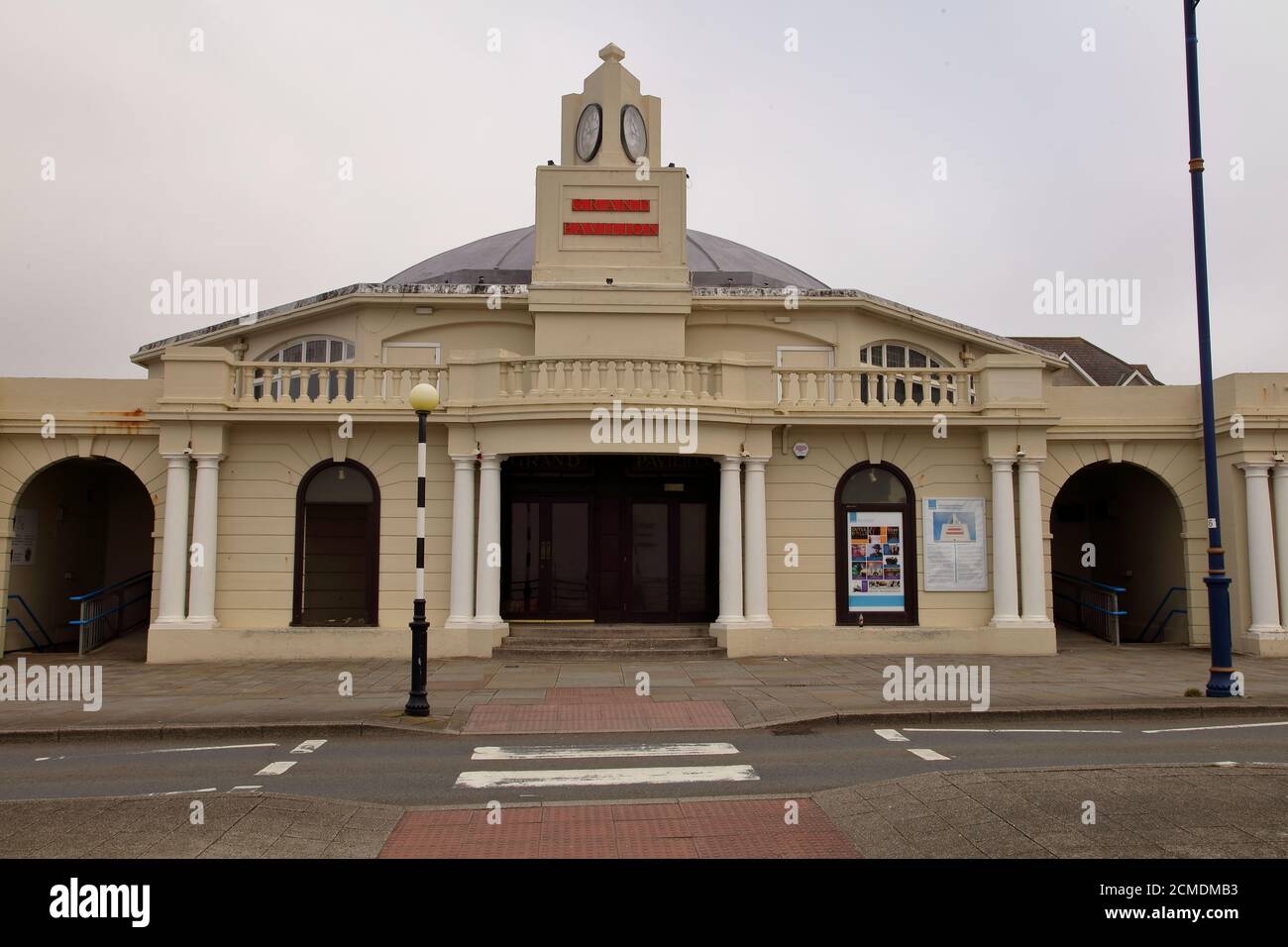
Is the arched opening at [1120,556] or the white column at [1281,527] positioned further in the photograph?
the arched opening at [1120,556]

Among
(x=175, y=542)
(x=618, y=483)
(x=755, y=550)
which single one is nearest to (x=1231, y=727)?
(x=755, y=550)

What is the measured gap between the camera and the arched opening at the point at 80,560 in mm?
19750

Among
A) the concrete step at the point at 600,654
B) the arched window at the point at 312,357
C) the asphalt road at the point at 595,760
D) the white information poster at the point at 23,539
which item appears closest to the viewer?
the asphalt road at the point at 595,760

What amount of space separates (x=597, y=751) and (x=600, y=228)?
12.8m

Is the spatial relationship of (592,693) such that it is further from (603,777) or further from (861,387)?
(861,387)

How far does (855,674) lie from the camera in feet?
50.8

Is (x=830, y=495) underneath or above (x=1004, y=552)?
above

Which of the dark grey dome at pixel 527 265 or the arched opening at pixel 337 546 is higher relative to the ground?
the dark grey dome at pixel 527 265

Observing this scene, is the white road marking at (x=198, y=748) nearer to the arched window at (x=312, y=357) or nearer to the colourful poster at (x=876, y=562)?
the arched window at (x=312, y=357)

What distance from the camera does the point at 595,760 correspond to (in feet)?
32.2

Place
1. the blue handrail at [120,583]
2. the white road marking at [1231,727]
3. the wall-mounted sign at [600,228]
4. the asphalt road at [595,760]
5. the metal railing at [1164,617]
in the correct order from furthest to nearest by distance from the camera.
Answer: the metal railing at [1164,617]
the wall-mounted sign at [600,228]
the blue handrail at [120,583]
the white road marking at [1231,727]
the asphalt road at [595,760]

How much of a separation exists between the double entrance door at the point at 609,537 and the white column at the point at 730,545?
1523 millimetres

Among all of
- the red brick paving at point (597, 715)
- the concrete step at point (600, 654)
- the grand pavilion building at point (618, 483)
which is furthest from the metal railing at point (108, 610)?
the red brick paving at point (597, 715)

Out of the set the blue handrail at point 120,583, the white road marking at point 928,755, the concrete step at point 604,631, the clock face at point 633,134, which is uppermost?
the clock face at point 633,134
